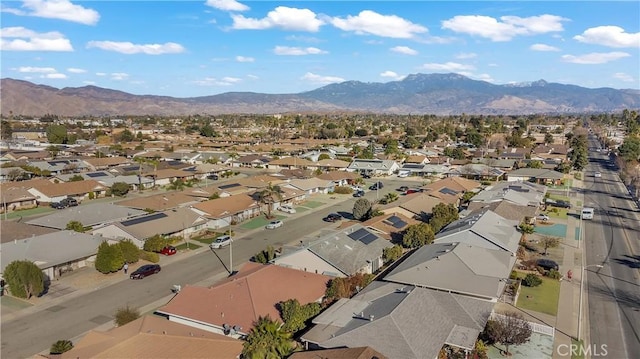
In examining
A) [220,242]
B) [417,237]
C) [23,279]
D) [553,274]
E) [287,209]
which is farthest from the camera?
[287,209]

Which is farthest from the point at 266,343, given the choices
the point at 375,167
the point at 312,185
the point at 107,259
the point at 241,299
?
the point at 375,167

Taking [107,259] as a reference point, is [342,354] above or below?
above

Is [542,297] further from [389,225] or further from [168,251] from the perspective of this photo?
[168,251]

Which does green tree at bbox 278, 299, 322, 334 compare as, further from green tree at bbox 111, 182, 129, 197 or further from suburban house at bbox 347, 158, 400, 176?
suburban house at bbox 347, 158, 400, 176

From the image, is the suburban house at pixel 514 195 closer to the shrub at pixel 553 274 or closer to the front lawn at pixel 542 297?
the shrub at pixel 553 274

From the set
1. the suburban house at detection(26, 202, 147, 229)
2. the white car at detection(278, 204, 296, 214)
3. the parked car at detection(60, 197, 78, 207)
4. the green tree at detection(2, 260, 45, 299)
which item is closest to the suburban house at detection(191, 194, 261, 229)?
the white car at detection(278, 204, 296, 214)
